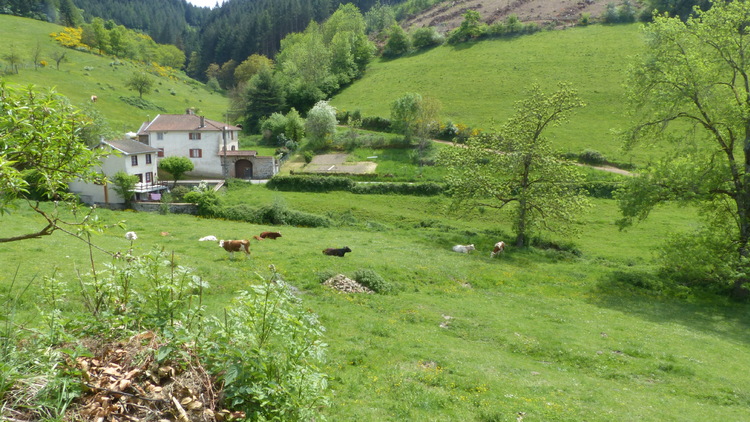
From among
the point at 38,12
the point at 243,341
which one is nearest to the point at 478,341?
the point at 243,341

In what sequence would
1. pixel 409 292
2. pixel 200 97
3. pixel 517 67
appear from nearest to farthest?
pixel 409 292 < pixel 517 67 < pixel 200 97

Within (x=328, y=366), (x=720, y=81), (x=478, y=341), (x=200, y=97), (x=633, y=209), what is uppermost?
(x=200, y=97)

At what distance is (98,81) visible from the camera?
104 meters

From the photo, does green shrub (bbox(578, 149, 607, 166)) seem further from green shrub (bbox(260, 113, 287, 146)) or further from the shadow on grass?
green shrub (bbox(260, 113, 287, 146))

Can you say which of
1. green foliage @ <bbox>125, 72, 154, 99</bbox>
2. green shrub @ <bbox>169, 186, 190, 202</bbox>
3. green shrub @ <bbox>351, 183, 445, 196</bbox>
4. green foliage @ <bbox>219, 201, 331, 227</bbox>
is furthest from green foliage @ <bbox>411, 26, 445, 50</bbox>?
green foliage @ <bbox>219, 201, 331, 227</bbox>

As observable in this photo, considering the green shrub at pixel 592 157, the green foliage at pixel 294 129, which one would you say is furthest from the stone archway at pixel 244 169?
the green shrub at pixel 592 157

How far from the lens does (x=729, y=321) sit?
23.7 meters

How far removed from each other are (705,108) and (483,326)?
21.8 metres

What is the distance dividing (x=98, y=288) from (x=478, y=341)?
13.7 m

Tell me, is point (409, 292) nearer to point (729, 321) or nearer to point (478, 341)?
point (478, 341)

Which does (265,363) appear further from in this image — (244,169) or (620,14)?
(620,14)

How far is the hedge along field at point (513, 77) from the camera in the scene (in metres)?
76.0

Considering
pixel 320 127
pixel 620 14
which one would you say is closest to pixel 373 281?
pixel 320 127

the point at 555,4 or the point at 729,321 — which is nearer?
the point at 729,321
